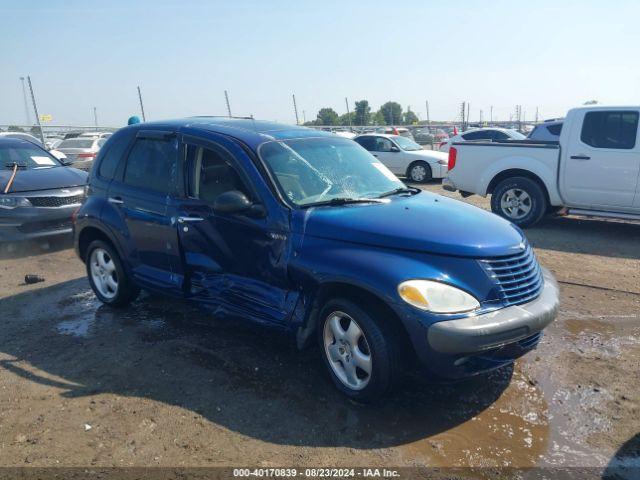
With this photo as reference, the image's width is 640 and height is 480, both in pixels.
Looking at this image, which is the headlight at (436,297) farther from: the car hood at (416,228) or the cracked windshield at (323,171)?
the cracked windshield at (323,171)

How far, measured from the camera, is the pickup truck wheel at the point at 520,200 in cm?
870

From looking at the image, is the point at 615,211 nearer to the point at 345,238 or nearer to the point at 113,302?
the point at 345,238

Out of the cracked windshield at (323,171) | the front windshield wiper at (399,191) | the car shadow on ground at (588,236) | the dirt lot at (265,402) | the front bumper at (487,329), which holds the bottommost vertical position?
the car shadow on ground at (588,236)

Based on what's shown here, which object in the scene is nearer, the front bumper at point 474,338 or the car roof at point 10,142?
the front bumper at point 474,338

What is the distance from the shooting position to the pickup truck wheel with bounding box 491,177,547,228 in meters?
8.70

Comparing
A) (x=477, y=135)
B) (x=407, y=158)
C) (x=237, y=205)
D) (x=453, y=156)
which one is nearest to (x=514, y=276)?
(x=237, y=205)

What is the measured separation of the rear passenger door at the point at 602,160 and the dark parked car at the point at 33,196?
299 inches

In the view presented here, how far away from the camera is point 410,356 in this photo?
3.40 meters

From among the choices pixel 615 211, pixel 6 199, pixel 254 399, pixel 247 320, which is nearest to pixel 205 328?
pixel 247 320

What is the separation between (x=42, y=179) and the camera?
27.2 ft

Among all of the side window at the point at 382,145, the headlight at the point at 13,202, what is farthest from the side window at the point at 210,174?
the side window at the point at 382,145

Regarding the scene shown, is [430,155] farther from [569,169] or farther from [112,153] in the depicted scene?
[112,153]

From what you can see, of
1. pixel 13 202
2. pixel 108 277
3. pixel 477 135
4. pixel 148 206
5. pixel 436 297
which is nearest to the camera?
pixel 436 297

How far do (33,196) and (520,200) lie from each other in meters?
7.59
